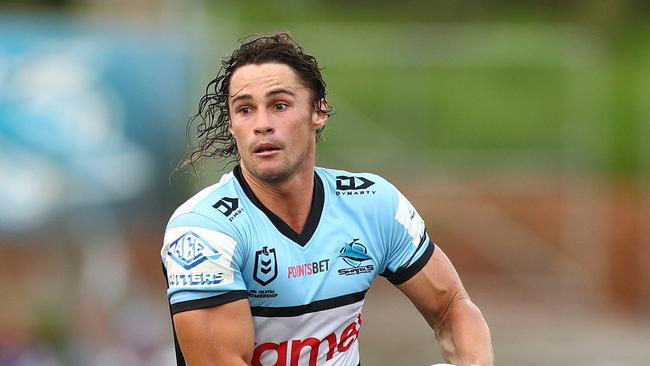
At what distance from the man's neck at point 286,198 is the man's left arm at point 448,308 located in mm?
652

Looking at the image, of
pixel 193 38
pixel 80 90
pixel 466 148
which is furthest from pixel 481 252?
pixel 80 90

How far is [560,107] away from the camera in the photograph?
19.4m

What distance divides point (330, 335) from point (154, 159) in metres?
10.5

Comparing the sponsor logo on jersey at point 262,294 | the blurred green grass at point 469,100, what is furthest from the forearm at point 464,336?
the blurred green grass at point 469,100

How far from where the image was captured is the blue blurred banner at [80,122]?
52.3 feet

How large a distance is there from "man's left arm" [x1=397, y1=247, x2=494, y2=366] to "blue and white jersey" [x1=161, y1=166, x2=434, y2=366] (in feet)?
0.24

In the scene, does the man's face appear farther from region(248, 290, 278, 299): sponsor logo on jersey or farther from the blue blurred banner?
the blue blurred banner

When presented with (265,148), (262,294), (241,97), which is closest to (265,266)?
(262,294)

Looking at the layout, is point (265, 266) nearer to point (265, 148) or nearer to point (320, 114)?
point (265, 148)

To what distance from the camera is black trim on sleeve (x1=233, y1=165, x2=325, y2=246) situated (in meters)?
5.82

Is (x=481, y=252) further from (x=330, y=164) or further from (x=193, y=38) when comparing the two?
(x=193, y=38)

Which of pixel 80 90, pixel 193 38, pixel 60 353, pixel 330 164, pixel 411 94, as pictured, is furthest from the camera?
pixel 411 94

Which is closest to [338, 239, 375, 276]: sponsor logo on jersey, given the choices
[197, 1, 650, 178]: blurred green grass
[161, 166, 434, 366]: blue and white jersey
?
[161, 166, 434, 366]: blue and white jersey

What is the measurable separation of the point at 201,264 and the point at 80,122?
10.9m
